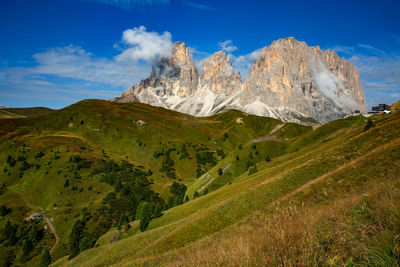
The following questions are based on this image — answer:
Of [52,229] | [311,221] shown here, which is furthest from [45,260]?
[311,221]

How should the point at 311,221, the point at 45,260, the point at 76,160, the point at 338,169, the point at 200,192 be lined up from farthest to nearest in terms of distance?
1. the point at 76,160
2. the point at 200,192
3. the point at 45,260
4. the point at 338,169
5. the point at 311,221

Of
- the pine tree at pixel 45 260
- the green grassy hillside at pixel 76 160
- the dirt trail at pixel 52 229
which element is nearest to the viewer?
the pine tree at pixel 45 260

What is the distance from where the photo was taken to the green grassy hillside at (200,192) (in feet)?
21.5

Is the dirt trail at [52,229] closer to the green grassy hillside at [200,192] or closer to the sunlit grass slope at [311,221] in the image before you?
the green grassy hillside at [200,192]

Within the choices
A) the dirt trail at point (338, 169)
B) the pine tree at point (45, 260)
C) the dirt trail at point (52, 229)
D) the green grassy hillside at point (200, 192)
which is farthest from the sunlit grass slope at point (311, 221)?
the dirt trail at point (52, 229)

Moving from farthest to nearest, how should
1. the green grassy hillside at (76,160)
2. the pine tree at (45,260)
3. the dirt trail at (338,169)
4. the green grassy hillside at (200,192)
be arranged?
the green grassy hillside at (76,160)
the pine tree at (45,260)
the dirt trail at (338,169)
the green grassy hillside at (200,192)

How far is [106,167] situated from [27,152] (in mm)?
55878

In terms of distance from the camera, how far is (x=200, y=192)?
8769 cm

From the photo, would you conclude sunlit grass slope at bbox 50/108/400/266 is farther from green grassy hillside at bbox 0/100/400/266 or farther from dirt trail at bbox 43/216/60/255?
dirt trail at bbox 43/216/60/255

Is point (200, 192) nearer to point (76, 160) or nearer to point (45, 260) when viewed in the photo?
point (45, 260)

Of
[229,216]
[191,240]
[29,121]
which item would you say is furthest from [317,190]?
[29,121]

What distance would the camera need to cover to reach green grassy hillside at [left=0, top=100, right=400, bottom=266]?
6543 mm

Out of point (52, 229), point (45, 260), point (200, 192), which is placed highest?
point (200, 192)

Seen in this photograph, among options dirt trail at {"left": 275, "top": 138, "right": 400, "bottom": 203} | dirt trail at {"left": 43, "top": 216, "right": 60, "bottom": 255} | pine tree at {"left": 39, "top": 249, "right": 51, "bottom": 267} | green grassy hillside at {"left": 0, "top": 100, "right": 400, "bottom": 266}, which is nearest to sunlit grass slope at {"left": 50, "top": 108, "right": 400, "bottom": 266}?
green grassy hillside at {"left": 0, "top": 100, "right": 400, "bottom": 266}
